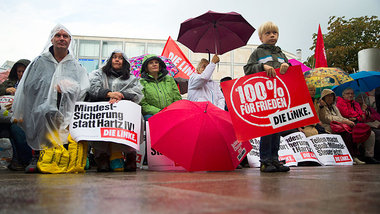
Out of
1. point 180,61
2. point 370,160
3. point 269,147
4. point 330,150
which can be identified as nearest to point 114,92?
point 269,147

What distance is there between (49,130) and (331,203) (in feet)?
10.9

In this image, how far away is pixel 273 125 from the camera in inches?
146

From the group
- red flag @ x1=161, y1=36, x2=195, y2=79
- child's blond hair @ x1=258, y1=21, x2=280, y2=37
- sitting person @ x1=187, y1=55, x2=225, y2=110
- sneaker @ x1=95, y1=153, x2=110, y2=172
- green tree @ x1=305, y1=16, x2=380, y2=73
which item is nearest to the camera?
sneaker @ x1=95, y1=153, x2=110, y2=172

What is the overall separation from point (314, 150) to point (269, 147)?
2.90 m

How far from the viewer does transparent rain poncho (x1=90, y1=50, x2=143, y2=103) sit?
439 cm

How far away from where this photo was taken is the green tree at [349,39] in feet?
62.8

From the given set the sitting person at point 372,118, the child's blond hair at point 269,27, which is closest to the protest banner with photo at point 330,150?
the sitting person at point 372,118

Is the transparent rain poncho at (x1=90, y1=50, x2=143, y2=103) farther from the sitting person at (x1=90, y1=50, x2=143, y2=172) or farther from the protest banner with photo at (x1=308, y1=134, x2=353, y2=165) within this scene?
the protest banner with photo at (x1=308, y1=134, x2=353, y2=165)

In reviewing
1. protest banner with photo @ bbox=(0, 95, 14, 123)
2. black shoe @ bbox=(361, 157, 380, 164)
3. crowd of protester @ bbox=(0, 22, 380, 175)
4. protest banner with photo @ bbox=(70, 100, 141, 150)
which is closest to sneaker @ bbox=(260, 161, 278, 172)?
crowd of protester @ bbox=(0, 22, 380, 175)

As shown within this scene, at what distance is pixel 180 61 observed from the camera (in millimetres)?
8961

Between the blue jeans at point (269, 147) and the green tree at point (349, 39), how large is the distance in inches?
682

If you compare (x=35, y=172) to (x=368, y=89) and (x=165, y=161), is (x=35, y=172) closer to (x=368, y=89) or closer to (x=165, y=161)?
(x=165, y=161)

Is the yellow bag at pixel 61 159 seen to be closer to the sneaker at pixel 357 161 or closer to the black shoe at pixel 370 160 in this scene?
the sneaker at pixel 357 161

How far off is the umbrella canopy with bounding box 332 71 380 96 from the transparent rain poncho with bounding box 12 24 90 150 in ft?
20.6
